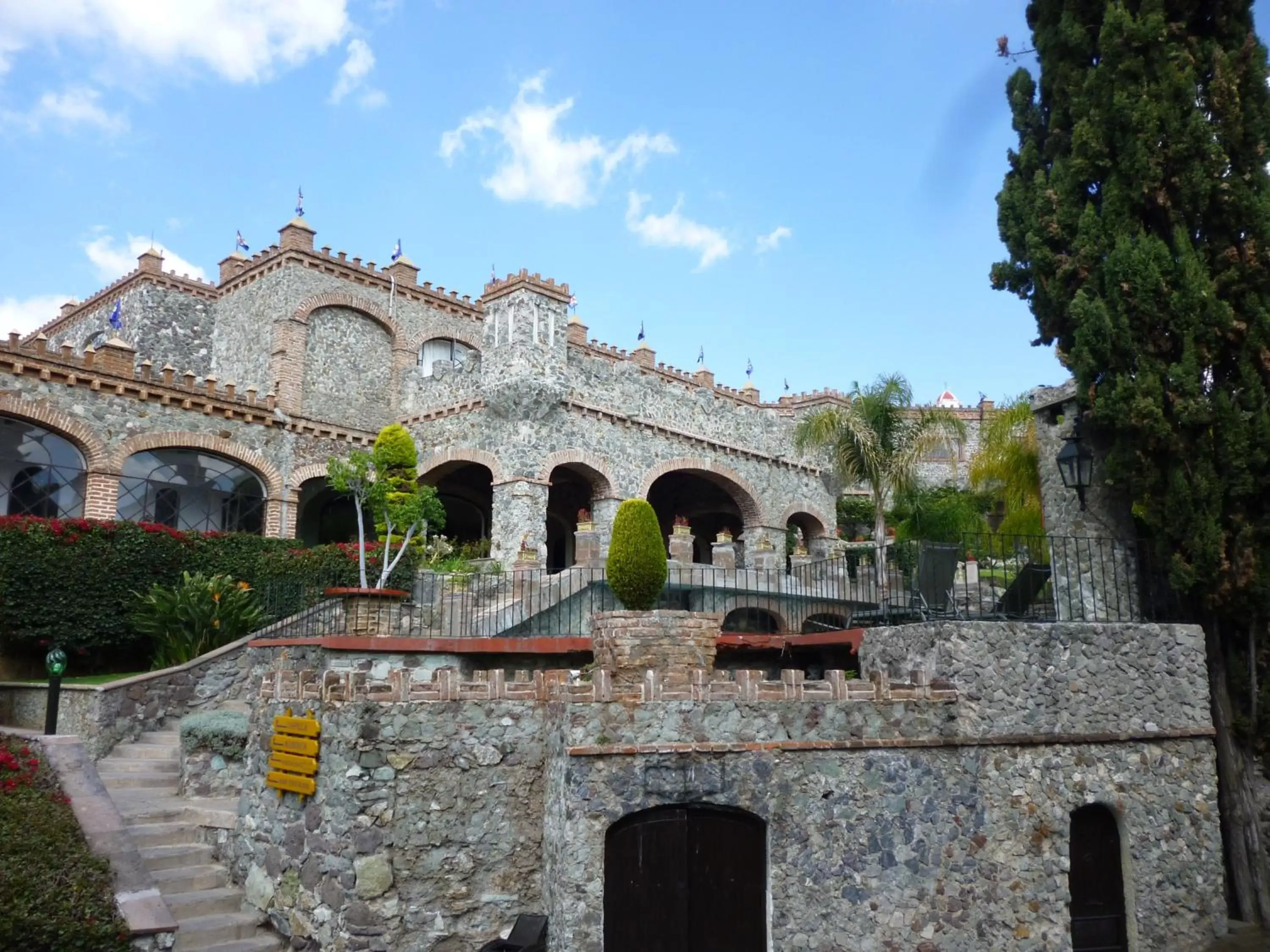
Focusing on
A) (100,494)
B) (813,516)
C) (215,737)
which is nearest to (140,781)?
(215,737)

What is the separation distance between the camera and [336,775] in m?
8.70

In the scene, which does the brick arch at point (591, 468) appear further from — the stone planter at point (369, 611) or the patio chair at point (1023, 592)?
the patio chair at point (1023, 592)

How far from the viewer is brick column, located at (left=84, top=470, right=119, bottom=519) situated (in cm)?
1838

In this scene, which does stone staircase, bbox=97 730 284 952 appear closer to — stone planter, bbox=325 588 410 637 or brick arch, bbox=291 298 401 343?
stone planter, bbox=325 588 410 637

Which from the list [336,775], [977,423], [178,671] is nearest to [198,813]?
[336,775]

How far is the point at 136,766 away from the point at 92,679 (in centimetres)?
289

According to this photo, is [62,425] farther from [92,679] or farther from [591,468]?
[591,468]

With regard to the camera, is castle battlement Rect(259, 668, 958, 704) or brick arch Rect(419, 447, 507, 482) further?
brick arch Rect(419, 447, 507, 482)

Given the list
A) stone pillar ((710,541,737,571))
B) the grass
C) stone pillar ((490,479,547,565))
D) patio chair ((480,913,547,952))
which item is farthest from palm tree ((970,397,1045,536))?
the grass

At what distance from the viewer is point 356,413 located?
24.4m

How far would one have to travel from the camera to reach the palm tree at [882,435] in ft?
63.5

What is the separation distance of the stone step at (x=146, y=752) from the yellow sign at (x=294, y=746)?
3.65m

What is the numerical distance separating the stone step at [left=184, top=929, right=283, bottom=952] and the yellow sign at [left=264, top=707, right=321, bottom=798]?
123cm

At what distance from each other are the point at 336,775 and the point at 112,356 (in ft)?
45.5
